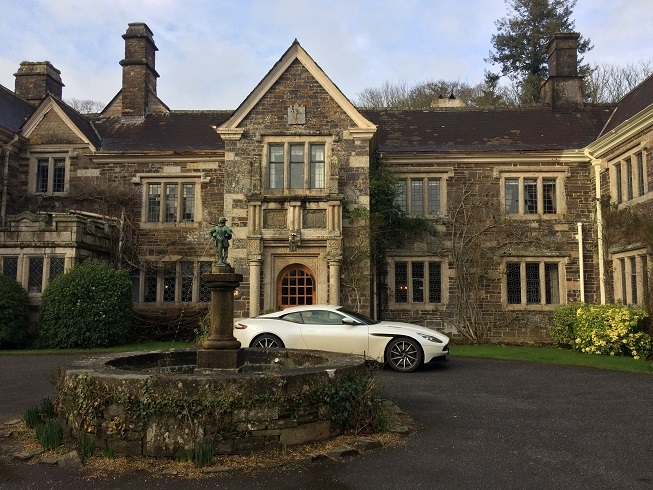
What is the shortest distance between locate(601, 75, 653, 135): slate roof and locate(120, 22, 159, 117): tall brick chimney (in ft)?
58.8

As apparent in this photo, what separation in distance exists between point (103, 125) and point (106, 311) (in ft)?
31.1

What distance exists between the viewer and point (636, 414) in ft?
25.8

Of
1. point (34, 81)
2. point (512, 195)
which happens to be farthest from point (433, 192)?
point (34, 81)

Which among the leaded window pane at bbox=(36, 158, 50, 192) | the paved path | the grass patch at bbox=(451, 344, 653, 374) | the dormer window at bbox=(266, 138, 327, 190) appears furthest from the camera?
the leaded window pane at bbox=(36, 158, 50, 192)

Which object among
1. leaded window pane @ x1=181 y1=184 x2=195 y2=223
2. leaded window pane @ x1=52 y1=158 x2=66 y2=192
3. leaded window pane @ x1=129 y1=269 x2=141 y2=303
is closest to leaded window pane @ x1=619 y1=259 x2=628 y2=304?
leaded window pane @ x1=181 y1=184 x2=195 y2=223

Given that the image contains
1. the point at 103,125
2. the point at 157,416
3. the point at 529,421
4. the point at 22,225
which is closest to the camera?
the point at 157,416

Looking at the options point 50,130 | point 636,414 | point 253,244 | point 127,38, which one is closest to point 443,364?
point 636,414

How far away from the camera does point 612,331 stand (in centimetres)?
1509

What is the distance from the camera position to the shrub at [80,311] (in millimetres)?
16359

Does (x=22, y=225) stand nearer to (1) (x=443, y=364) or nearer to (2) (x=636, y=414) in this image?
(1) (x=443, y=364)

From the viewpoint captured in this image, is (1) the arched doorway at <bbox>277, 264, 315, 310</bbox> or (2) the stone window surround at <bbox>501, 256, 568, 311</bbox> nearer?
(1) the arched doorway at <bbox>277, 264, 315, 310</bbox>

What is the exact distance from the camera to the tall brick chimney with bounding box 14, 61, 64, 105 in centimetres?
2449

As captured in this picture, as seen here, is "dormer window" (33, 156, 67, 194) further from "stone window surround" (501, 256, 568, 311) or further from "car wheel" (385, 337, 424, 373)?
"stone window surround" (501, 256, 568, 311)

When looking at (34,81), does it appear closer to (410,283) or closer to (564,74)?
(410,283)
